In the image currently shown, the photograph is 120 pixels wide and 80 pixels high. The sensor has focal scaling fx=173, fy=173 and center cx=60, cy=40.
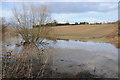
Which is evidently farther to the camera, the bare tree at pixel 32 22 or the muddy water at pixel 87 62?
the bare tree at pixel 32 22

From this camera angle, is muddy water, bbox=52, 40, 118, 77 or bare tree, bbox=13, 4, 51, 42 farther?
bare tree, bbox=13, 4, 51, 42

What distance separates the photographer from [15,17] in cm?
2225

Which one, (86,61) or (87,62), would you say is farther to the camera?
(86,61)

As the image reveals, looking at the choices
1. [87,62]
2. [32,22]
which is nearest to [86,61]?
[87,62]

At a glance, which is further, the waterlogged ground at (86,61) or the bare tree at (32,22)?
the bare tree at (32,22)

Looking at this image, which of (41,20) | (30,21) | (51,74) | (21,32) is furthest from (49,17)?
(51,74)

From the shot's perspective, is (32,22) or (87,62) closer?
(87,62)

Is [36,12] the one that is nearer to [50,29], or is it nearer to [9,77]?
[50,29]

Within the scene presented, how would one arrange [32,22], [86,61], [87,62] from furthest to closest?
[32,22] → [86,61] → [87,62]

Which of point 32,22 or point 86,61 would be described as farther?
point 32,22

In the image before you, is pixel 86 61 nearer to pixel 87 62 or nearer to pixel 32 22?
pixel 87 62

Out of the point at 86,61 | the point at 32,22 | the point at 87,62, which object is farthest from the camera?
the point at 32,22

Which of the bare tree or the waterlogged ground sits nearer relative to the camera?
the waterlogged ground

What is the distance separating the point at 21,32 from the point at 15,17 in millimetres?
2064
